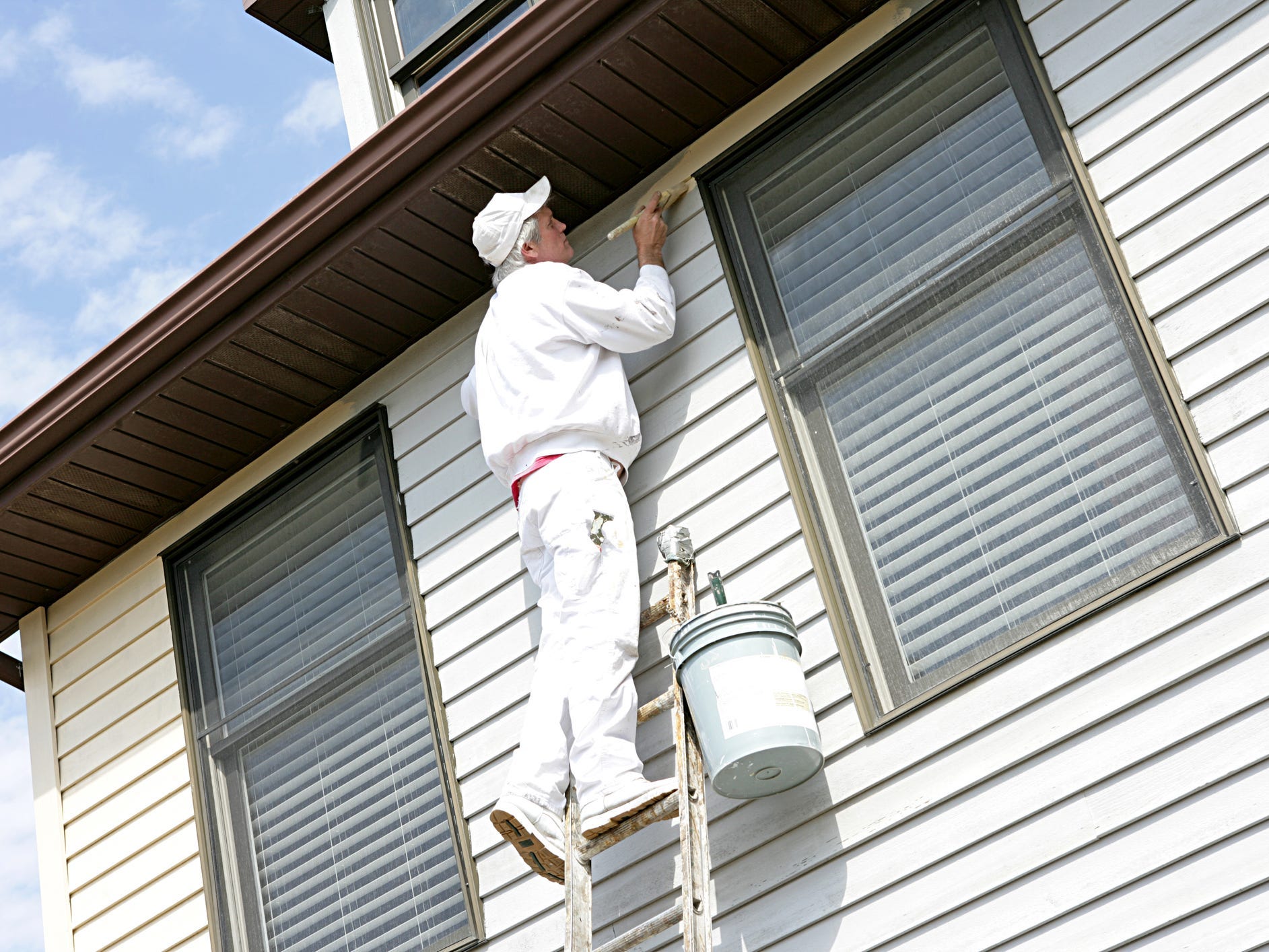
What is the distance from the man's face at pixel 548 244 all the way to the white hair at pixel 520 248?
0.01 m

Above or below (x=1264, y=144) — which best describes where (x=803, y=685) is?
below

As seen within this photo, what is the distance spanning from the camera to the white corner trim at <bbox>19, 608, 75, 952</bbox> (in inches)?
250

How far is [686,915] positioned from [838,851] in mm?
466

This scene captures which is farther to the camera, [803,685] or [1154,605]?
[803,685]

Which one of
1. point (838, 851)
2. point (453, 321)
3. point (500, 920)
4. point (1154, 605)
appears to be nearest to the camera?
point (1154, 605)

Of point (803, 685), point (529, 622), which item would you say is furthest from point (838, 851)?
point (529, 622)

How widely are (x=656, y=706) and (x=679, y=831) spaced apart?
0.36 m

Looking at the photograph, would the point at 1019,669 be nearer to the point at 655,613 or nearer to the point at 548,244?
the point at 655,613

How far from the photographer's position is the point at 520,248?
5.48 metres

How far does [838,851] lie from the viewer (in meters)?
4.36

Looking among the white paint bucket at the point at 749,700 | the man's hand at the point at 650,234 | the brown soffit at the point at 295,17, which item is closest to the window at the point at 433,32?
the brown soffit at the point at 295,17

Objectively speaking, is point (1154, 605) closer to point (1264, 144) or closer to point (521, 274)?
point (1264, 144)

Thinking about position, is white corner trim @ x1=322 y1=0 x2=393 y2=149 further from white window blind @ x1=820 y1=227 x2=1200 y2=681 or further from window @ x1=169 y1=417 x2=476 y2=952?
white window blind @ x1=820 y1=227 x2=1200 y2=681

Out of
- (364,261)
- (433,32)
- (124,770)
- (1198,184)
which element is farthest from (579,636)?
(433,32)
